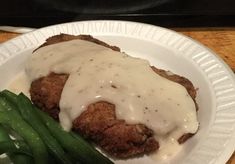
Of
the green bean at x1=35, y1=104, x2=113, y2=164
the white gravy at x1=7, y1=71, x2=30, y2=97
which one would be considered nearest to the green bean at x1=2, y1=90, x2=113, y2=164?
the green bean at x1=35, y1=104, x2=113, y2=164

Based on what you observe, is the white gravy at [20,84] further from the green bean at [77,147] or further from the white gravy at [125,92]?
the green bean at [77,147]

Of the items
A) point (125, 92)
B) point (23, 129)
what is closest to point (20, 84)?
point (23, 129)

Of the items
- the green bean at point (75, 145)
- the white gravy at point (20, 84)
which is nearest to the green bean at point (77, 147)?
the green bean at point (75, 145)

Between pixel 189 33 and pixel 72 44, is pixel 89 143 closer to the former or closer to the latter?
pixel 72 44

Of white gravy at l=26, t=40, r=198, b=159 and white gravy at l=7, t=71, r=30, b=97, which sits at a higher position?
white gravy at l=26, t=40, r=198, b=159

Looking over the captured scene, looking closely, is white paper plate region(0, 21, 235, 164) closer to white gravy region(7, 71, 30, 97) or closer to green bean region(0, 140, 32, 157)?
white gravy region(7, 71, 30, 97)
